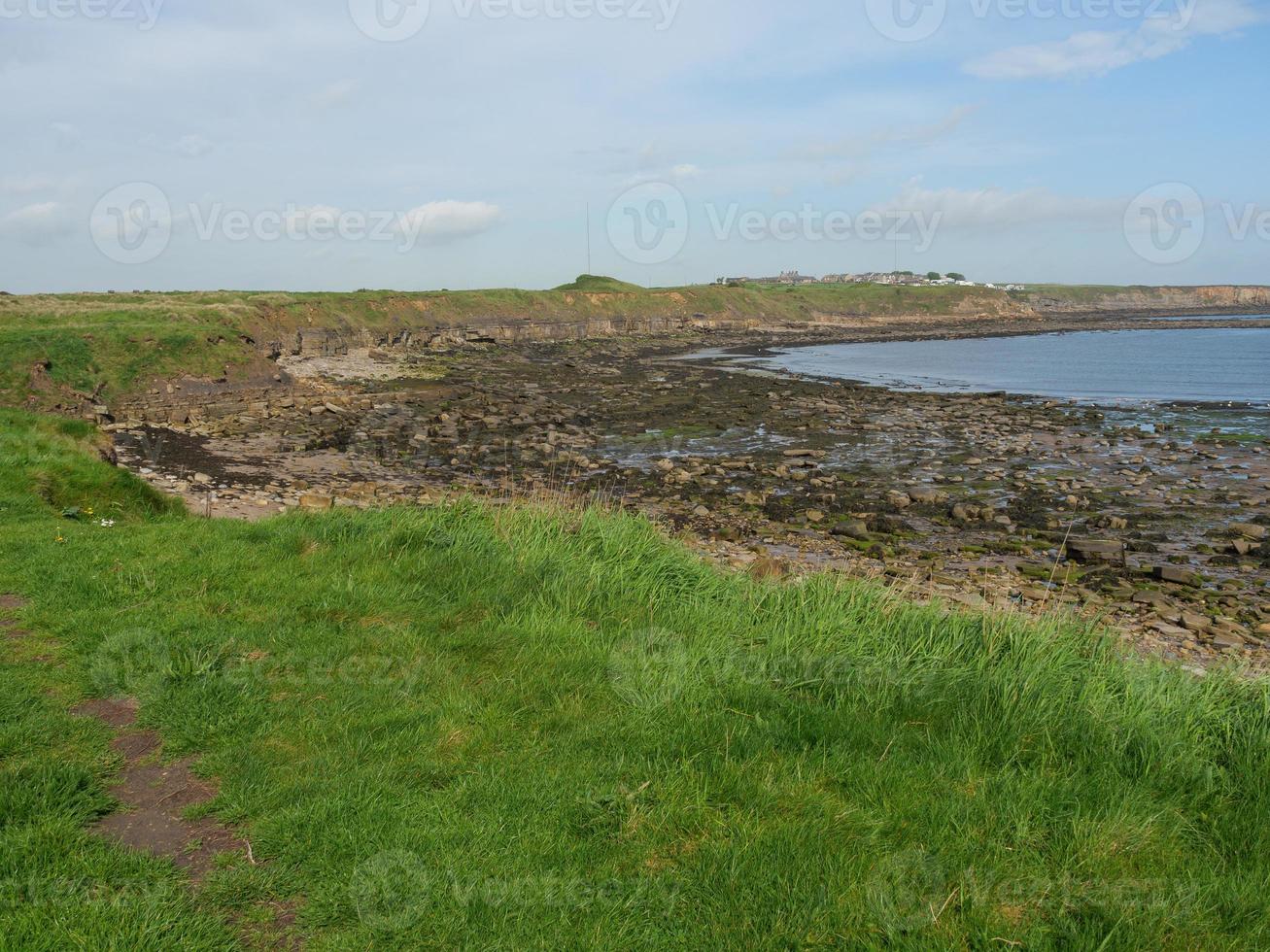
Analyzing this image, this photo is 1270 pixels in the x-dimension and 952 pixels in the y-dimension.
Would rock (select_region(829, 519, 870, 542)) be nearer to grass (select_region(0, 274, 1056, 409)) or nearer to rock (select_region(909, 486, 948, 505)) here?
rock (select_region(909, 486, 948, 505))

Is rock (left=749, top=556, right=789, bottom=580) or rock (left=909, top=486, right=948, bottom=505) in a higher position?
rock (left=749, top=556, right=789, bottom=580)

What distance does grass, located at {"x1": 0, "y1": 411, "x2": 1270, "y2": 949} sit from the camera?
362cm

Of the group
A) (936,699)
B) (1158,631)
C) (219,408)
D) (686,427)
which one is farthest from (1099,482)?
(219,408)

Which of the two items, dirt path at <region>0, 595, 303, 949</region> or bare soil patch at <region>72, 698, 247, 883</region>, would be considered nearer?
dirt path at <region>0, 595, 303, 949</region>

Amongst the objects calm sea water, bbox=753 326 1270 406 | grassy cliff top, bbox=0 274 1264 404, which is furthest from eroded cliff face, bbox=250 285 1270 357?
calm sea water, bbox=753 326 1270 406

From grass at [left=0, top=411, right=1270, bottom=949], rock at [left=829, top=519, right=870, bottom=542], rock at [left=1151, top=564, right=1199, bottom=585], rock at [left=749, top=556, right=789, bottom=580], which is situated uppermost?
grass at [left=0, top=411, right=1270, bottom=949]

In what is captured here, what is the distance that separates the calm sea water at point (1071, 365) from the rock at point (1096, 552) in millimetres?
28295

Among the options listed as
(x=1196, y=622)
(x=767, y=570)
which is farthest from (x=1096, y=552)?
(x=767, y=570)

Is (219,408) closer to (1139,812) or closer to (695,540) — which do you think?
(695,540)

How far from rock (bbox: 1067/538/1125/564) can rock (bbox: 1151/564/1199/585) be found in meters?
0.78

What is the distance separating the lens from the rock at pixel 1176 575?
13.7 meters

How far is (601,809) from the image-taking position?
14.4 feet

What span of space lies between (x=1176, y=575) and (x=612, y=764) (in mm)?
13027

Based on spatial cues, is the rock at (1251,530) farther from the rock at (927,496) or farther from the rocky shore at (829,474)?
the rock at (927,496)
